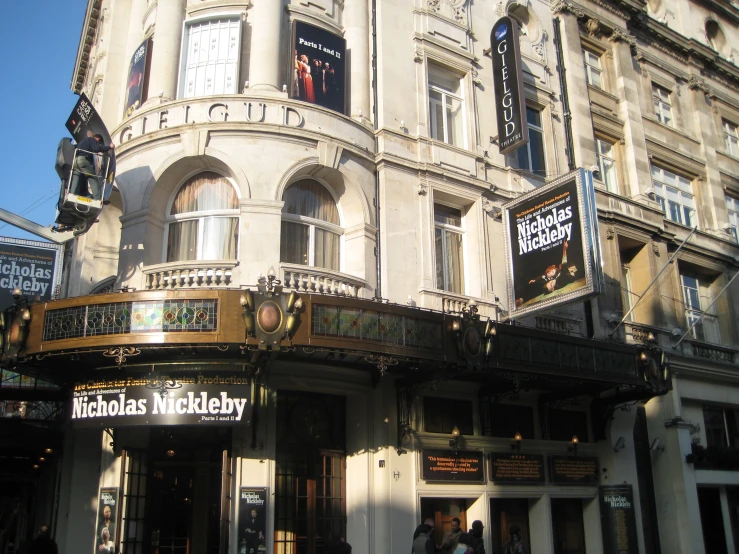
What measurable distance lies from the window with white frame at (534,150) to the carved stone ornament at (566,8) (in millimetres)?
4164

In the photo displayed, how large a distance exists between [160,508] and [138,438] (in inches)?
61.3

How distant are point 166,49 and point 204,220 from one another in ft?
14.4

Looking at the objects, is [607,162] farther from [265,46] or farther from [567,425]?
[265,46]

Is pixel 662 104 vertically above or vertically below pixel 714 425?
above

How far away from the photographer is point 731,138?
101 feet

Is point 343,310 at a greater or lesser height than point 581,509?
greater

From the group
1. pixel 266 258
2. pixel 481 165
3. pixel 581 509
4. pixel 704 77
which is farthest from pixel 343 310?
pixel 704 77

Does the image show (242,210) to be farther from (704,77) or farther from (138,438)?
(704,77)

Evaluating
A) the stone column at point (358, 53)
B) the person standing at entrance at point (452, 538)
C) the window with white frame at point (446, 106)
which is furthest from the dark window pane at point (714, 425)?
the stone column at point (358, 53)

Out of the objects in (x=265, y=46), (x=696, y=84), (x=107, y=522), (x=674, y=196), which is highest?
(x=696, y=84)

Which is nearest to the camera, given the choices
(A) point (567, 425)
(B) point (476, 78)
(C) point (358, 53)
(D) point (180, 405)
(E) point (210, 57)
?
(D) point (180, 405)

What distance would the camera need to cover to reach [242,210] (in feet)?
51.8

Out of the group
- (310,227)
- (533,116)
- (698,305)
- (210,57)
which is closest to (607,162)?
(533,116)

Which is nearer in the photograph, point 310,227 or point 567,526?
point 310,227
